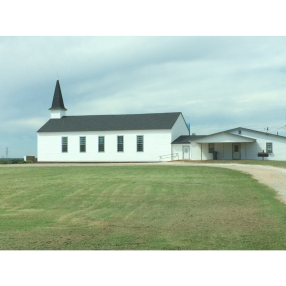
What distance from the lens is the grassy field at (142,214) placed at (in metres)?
8.59

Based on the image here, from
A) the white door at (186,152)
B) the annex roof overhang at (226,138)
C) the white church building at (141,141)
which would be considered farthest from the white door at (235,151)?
the white door at (186,152)

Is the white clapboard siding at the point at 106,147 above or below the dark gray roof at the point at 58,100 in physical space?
below

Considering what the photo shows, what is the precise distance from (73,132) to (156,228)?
36513 mm

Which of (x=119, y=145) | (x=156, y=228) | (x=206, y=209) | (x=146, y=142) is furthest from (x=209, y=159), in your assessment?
(x=156, y=228)

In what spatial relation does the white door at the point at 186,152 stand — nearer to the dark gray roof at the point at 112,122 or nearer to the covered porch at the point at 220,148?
the covered porch at the point at 220,148

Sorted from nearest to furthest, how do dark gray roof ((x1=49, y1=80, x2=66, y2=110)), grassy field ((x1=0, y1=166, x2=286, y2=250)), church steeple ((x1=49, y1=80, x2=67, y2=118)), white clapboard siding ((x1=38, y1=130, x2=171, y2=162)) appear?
1. grassy field ((x1=0, y1=166, x2=286, y2=250))
2. white clapboard siding ((x1=38, y1=130, x2=171, y2=162))
3. church steeple ((x1=49, y1=80, x2=67, y2=118))
4. dark gray roof ((x1=49, y1=80, x2=66, y2=110))

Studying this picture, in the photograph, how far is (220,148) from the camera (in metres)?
40.6

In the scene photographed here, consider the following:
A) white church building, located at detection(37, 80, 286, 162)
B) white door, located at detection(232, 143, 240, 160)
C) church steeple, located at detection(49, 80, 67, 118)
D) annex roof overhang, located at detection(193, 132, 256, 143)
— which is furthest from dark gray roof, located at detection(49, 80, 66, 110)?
white door, located at detection(232, 143, 240, 160)

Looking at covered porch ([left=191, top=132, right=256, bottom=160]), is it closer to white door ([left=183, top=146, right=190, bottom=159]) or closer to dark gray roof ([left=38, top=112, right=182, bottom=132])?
white door ([left=183, top=146, right=190, bottom=159])

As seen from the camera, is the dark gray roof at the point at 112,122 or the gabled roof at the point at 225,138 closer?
the gabled roof at the point at 225,138

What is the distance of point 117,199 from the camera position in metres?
Result: 14.9

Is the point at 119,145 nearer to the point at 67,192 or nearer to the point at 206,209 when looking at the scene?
the point at 67,192

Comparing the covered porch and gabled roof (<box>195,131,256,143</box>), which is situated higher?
gabled roof (<box>195,131,256,143</box>)

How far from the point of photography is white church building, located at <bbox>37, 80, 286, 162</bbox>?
38938 millimetres
